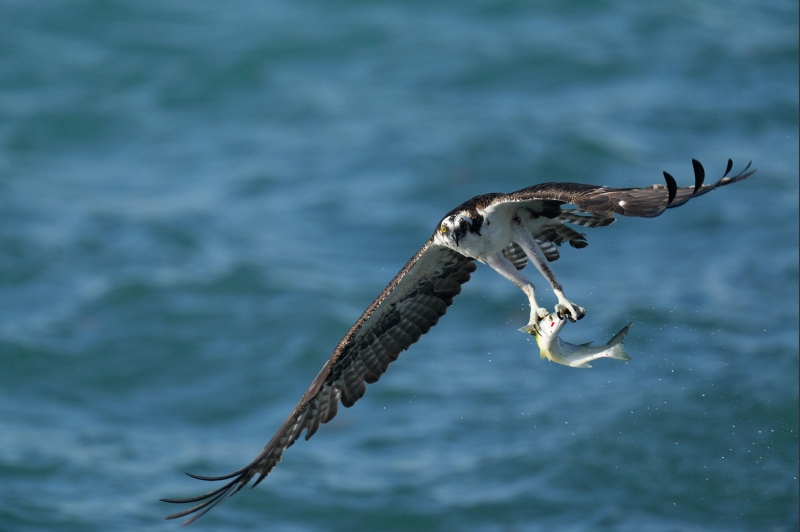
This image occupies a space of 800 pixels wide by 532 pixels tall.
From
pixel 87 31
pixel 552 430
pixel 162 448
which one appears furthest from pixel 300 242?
pixel 87 31

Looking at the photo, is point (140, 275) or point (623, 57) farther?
point (623, 57)

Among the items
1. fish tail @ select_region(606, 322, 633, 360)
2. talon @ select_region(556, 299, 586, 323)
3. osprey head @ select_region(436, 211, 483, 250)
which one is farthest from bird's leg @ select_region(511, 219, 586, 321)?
fish tail @ select_region(606, 322, 633, 360)

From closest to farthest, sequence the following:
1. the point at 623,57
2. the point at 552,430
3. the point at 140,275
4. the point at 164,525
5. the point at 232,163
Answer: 1. the point at 164,525
2. the point at 552,430
3. the point at 140,275
4. the point at 232,163
5. the point at 623,57

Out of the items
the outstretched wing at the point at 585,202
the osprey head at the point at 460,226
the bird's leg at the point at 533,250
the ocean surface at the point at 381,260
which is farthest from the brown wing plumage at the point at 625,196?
the ocean surface at the point at 381,260

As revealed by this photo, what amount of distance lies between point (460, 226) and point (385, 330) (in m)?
1.87

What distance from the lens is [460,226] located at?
970 centimetres

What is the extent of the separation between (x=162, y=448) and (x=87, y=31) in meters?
16.5

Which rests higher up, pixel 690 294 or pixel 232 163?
pixel 232 163

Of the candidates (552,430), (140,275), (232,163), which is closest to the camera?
(552,430)

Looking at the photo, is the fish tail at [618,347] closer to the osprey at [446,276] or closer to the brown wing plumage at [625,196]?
the osprey at [446,276]

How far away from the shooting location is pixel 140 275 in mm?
22250

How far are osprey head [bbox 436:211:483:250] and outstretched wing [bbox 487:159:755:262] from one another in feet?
0.65

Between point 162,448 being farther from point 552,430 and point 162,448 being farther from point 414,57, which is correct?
point 414,57

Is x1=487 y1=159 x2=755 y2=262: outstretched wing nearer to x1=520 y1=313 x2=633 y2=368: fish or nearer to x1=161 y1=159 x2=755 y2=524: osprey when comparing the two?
x1=161 y1=159 x2=755 y2=524: osprey
